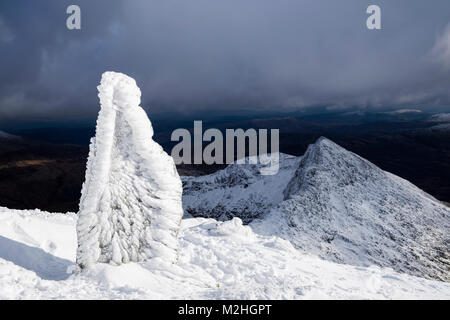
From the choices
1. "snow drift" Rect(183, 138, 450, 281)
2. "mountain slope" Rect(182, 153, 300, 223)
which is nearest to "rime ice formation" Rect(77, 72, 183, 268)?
"snow drift" Rect(183, 138, 450, 281)

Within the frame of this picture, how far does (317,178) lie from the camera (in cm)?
2673

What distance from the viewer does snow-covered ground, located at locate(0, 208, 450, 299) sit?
6.22 meters

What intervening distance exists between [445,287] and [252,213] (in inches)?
1163

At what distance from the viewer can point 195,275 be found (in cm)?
780

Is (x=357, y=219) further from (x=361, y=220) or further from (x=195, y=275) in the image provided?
(x=195, y=275)

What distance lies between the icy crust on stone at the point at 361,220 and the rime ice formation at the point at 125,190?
11977 mm

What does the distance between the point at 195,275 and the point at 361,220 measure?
1963 cm

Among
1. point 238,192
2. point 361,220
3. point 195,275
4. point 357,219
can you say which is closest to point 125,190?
point 195,275

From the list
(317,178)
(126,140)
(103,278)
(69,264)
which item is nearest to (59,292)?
(103,278)

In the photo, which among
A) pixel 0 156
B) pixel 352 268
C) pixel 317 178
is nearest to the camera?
pixel 352 268

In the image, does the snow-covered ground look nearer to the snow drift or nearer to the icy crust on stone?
the snow drift

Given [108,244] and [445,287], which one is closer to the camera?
[108,244]

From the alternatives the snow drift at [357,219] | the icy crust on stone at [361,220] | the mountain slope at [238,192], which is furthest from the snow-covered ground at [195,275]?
the mountain slope at [238,192]

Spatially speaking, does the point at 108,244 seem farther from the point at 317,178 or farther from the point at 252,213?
the point at 252,213
